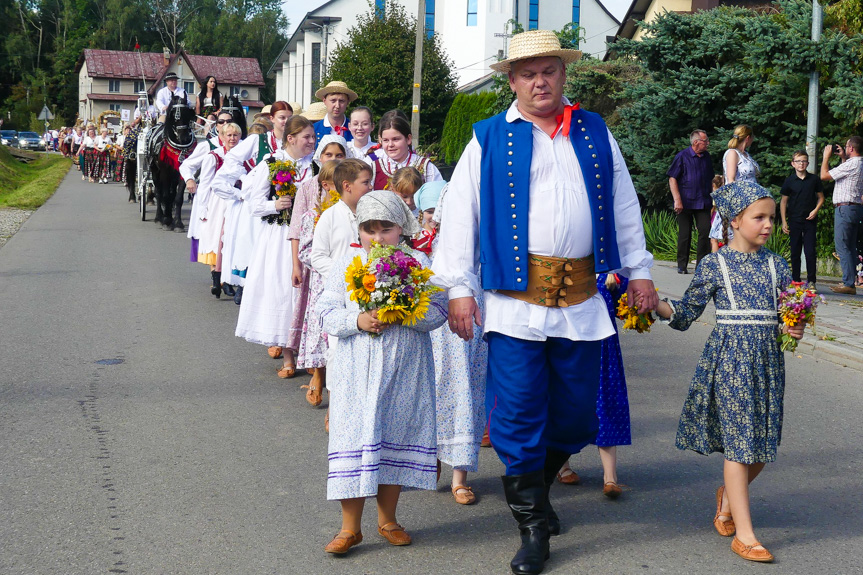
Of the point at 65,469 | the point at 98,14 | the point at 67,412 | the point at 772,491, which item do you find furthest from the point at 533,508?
the point at 98,14

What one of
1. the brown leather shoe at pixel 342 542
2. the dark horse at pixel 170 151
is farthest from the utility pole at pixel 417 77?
the brown leather shoe at pixel 342 542

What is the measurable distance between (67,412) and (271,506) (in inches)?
94.6

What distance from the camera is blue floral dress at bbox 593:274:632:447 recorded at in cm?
523

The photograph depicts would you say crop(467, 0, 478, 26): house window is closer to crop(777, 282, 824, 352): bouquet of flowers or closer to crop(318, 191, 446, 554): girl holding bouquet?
crop(318, 191, 446, 554): girl holding bouquet

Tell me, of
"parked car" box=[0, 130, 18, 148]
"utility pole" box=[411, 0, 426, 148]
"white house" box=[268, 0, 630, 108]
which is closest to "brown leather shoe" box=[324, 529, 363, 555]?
"utility pole" box=[411, 0, 426, 148]

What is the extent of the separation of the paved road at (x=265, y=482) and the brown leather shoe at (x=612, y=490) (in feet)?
0.14

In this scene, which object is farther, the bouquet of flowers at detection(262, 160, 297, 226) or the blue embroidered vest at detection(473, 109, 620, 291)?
the bouquet of flowers at detection(262, 160, 297, 226)

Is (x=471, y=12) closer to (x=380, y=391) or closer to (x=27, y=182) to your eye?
(x=27, y=182)

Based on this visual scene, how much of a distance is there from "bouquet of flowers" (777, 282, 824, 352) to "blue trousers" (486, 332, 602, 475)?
2.65 feet

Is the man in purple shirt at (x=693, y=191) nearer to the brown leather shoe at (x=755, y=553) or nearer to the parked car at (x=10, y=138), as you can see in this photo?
the brown leather shoe at (x=755, y=553)

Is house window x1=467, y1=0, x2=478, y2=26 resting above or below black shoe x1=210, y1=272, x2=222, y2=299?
above

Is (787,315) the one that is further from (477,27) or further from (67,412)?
(477,27)

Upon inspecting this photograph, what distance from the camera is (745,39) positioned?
1730cm

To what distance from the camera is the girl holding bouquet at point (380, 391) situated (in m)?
4.38
